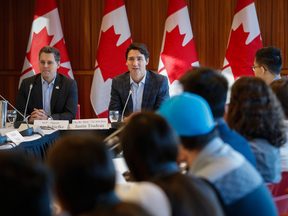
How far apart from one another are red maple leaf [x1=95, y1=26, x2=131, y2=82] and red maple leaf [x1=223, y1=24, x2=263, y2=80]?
1.50 metres

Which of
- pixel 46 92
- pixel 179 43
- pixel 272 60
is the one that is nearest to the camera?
pixel 272 60

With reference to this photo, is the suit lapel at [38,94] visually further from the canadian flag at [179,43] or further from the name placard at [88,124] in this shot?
the canadian flag at [179,43]

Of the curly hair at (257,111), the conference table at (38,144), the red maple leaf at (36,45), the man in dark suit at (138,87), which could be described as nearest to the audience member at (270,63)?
the man in dark suit at (138,87)

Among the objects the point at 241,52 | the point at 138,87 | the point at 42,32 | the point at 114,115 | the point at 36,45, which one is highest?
the point at 42,32

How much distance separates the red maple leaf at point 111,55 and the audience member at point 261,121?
321 cm

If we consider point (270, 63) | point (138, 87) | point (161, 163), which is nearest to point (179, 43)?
point (138, 87)

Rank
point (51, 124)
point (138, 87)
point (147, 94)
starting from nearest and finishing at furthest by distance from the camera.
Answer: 1. point (51, 124)
2. point (147, 94)
3. point (138, 87)

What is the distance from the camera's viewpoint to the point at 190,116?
93 cm

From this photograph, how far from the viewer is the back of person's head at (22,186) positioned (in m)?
0.45

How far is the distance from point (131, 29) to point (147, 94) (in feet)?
6.09

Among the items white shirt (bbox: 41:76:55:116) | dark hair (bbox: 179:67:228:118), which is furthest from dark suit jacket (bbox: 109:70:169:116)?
dark hair (bbox: 179:67:228:118)

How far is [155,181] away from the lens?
0.70 metres

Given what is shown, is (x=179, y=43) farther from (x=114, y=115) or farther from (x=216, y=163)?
(x=216, y=163)

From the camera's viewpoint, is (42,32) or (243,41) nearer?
(243,41)
